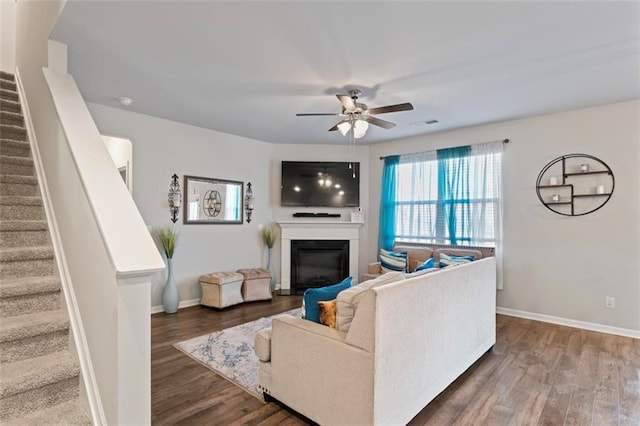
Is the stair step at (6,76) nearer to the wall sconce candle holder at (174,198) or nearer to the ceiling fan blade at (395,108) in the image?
the wall sconce candle holder at (174,198)

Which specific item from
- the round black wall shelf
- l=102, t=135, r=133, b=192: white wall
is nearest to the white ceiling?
l=102, t=135, r=133, b=192: white wall

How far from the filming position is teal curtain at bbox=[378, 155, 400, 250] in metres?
5.76

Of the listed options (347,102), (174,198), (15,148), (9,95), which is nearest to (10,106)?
(9,95)

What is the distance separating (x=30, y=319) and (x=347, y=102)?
9.37ft

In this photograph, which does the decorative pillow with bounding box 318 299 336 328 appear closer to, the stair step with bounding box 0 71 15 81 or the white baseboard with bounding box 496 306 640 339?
the white baseboard with bounding box 496 306 640 339

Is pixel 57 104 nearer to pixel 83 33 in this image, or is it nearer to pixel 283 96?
pixel 83 33

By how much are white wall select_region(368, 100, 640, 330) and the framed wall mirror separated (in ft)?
12.3

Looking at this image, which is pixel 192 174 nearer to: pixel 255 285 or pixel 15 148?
pixel 255 285

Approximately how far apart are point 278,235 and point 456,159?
3.20 metres

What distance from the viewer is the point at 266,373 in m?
2.36

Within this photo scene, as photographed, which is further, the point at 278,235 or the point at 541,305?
the point at 278,235

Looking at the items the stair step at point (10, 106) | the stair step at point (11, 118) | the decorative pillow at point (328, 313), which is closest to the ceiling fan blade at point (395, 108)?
the decorative pillow at point (328, 313)

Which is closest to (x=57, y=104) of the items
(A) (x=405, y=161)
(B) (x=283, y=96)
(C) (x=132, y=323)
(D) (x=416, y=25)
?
(C) (x=132, y=323)

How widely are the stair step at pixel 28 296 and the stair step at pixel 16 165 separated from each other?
1078mm
